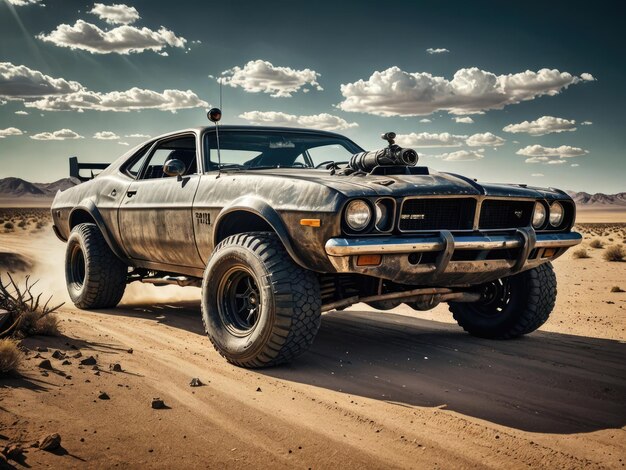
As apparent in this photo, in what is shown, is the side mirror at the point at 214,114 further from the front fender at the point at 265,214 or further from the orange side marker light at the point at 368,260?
the orange side marker light at the point at 368,260

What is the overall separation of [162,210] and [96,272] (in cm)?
149

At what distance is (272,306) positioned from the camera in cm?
377

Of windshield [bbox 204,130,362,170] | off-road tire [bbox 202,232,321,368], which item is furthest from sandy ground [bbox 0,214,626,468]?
windshield [bbox 204,130,362,170]

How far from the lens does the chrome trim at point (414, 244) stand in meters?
3.50

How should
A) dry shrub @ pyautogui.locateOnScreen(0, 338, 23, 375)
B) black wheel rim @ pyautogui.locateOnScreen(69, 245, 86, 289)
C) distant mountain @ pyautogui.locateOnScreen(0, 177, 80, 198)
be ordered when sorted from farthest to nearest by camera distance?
distant mountain @ pyautogui.locateOnScreen(0, 177, 80, 198) < black wheel rim @ pyautogui.locateOnScreen(69, 245, 86, 289) < dry shrub @ pyautogui.locateOnScreen(0, 338, 23, 375)

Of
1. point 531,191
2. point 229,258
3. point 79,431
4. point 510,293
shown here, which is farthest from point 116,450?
point 510,293

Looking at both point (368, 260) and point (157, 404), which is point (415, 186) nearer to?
point (368, 260)

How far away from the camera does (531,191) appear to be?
442 centimetres

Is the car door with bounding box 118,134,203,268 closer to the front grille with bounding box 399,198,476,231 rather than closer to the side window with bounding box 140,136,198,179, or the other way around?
the side window with bounding box 140,136,198,179

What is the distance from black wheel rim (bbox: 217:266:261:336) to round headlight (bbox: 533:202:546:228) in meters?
2.13

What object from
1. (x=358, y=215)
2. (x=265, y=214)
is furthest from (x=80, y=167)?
(x=358, y=215)

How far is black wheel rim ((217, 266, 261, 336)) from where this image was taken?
13.6 ft

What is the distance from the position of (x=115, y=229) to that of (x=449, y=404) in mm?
3906

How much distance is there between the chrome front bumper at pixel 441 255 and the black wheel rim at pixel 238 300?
809mm
